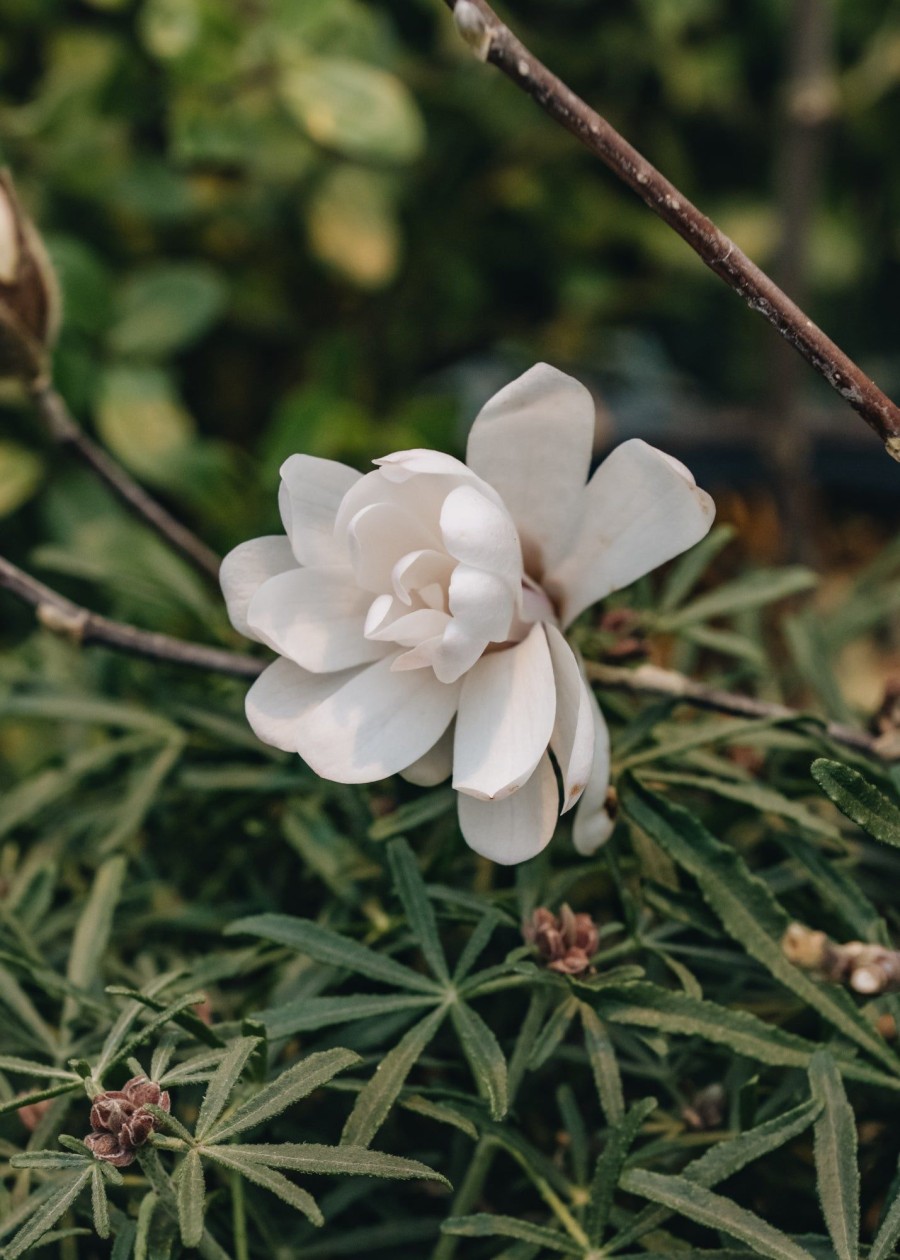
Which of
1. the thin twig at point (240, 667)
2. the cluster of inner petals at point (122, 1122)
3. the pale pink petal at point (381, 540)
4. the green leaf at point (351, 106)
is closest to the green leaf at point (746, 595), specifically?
the thin twig at point (240, 667)

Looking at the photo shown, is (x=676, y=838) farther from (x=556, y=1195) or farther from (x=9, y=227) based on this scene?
(x=9, y=227)

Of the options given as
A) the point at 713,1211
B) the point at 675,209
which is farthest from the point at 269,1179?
the point at 675,209

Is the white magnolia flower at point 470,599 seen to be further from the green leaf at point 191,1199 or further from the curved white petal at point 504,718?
the green leaf at point 191,1199

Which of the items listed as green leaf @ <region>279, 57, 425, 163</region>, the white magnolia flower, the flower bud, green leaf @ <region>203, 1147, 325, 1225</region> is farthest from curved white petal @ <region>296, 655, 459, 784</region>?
green leaf @ <region>279, 57, 425, 163</region>

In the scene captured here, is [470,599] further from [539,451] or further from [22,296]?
[22,296]

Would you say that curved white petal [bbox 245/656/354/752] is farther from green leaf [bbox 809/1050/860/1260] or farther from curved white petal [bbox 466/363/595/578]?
green leaf [bbox 809/1050/860/1260]
